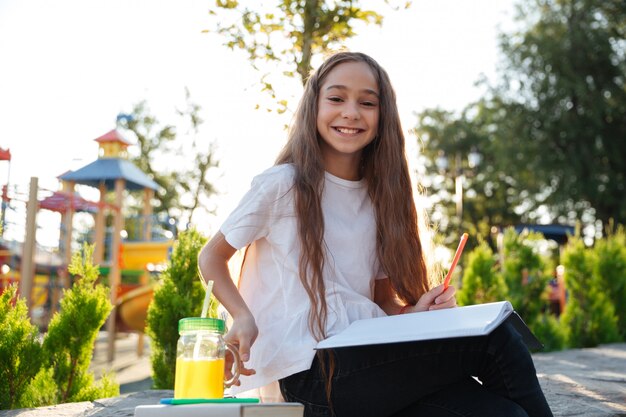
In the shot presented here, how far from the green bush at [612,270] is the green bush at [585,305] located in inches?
1.9

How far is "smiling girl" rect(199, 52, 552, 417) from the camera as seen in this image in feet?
5.64

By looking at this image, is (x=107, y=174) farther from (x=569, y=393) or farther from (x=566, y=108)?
(x=566, y=108)

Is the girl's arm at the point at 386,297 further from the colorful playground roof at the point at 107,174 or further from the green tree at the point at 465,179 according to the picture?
the green tree at the point at 465,179

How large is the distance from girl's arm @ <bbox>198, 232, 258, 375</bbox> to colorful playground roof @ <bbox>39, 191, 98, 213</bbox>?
9.33 meters

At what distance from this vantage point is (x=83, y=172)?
1234 centimetres

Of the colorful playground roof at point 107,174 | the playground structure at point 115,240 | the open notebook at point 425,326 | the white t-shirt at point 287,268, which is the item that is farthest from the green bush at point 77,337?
the colorful playground roof at point 107,174

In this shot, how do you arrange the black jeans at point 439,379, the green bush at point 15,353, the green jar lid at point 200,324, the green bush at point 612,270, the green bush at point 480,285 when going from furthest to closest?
the green bush at point 612,270, the green bush at point 480,285, the green bush at point 15,353, the black jeans at point 439,379, the green jar lid at point 200,324

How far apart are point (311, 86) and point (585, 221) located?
72.3ft

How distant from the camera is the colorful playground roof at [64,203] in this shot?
10.9 m

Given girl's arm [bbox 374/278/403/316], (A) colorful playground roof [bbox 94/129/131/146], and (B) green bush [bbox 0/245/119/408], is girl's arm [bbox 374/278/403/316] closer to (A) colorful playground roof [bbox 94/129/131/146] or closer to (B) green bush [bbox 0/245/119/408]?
(B) green bush [bbox 0/245/119/408]

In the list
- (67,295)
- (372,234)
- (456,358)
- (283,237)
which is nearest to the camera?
(456,358)

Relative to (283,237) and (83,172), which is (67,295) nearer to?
(283,237)

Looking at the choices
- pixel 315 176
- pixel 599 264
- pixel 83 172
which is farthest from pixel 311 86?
pixel 83 172

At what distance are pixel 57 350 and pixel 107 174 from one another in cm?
894
